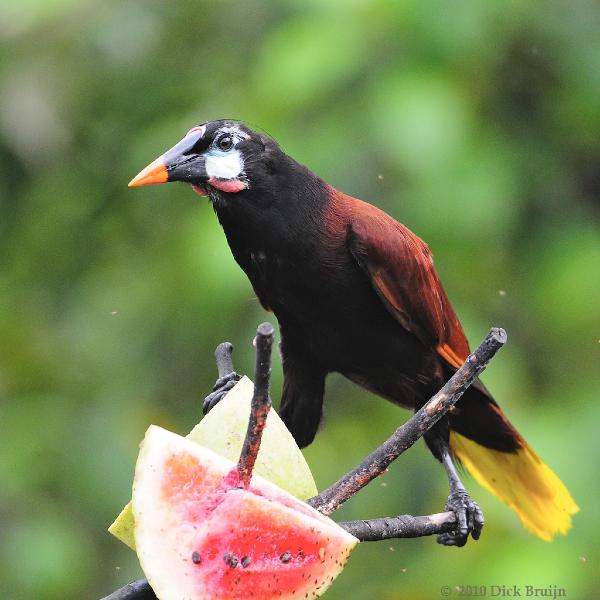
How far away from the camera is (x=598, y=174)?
353 centimetres

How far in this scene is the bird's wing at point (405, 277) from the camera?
2670mm

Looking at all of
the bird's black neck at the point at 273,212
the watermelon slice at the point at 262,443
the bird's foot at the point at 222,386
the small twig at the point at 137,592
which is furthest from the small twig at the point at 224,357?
the small twig at the point at 137,592

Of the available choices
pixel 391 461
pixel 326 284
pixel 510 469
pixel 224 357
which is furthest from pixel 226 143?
pixel 510 469

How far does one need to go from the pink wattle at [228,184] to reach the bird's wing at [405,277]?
0.94 feet

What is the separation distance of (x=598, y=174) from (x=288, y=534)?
7.29 ft

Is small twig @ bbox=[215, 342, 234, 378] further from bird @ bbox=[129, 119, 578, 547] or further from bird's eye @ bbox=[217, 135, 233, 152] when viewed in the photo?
bird's eye @ bbox=[217, 135, 233, 152]

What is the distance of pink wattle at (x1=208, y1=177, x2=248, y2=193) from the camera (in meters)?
2.55

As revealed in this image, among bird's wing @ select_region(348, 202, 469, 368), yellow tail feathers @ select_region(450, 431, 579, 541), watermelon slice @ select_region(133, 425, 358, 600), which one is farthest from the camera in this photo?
yellow tail feathers @ select_region(450, 431, 579, 541)

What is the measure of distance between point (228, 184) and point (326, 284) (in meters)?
0.32

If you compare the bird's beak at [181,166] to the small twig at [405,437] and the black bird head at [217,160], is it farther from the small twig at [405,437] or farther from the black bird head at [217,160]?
the small twig at [405,437]

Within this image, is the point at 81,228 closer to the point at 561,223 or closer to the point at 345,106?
the point at 345,106

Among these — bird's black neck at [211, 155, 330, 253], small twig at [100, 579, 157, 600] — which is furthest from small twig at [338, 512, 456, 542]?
bird's black neck at [211, 155, 330, 253]

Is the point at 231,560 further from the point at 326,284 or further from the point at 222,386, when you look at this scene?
the point at 326,284

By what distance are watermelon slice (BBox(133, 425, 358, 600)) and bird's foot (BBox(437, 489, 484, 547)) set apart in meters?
0.81
